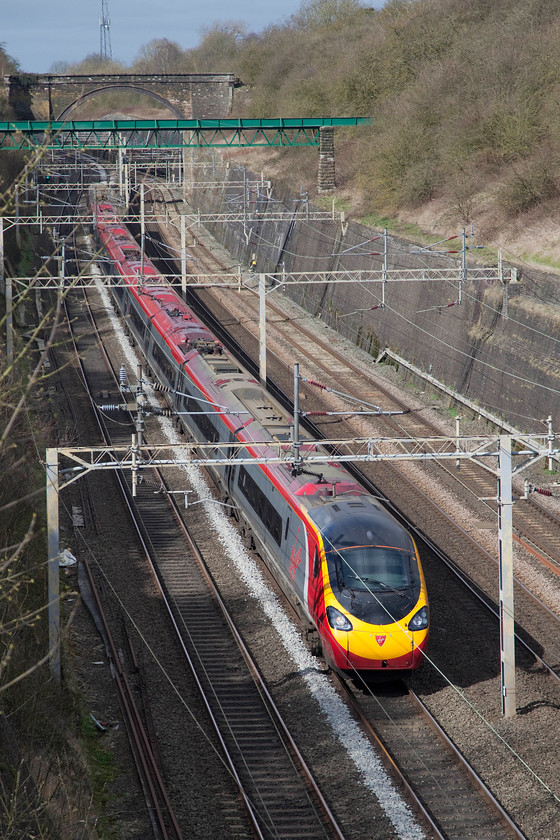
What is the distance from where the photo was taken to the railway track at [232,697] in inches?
484

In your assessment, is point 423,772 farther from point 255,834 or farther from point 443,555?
point 443,555

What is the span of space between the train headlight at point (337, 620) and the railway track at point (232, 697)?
1675 millimetres

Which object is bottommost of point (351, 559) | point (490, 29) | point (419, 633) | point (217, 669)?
point (217, 669)

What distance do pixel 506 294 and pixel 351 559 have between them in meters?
18.2

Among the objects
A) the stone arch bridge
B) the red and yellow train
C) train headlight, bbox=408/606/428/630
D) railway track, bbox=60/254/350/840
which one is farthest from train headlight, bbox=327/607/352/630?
the stone arch bridge

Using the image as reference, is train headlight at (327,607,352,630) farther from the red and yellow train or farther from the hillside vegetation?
the hillside vegetation

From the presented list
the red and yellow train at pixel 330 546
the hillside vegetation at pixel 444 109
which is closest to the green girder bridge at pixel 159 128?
the hillside vegetation at pixel 444 109

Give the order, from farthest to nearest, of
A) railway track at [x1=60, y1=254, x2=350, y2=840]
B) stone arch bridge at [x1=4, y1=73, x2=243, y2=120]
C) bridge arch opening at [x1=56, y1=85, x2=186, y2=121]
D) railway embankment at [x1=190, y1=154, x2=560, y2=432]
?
stone arch bridge at [x1=4, y1=73, x2=243, y2=120]
bridge arch opening at [x1=56, y1=85, x2=186, y2=121]
railway embankment at [x1=190, y1=154, x2=560, y2=432]
railway track at [x1=60, y1=254, x2=350, y2=840]

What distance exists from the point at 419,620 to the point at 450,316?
21.0 metres

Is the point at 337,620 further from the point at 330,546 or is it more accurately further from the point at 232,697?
the point at 232,697

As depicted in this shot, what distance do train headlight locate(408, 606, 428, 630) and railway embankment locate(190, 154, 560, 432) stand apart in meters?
13.8

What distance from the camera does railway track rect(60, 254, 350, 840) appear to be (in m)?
12.3

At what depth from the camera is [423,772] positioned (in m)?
13.2

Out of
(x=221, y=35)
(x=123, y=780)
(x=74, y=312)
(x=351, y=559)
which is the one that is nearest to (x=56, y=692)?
(x=123, y=780)
